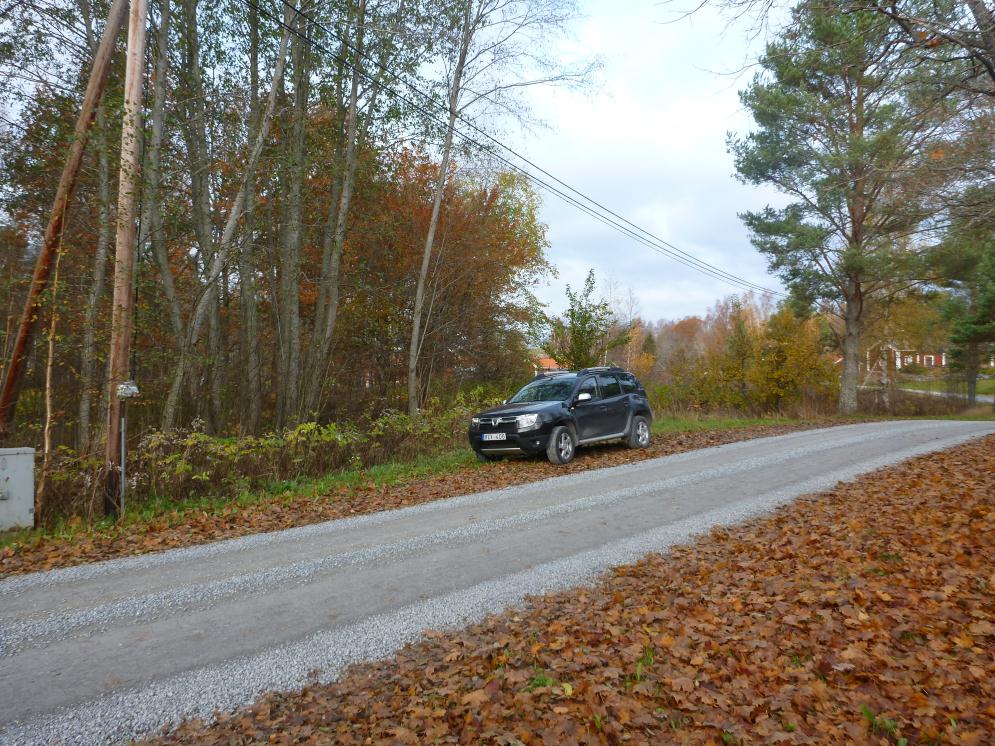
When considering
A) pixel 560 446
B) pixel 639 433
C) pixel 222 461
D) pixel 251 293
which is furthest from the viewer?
pixel 251 293

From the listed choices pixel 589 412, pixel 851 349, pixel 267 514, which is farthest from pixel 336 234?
pixel 851 349

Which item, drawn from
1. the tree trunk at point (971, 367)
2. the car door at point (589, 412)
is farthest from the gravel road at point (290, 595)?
the tree trunk at point (971, 367)

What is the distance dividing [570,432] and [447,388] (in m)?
10.1

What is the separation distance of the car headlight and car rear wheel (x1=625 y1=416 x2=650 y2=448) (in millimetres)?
3134

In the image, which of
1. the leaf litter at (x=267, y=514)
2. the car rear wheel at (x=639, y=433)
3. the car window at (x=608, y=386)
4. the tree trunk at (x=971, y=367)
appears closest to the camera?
the leaf litter at (x=267, y=514)

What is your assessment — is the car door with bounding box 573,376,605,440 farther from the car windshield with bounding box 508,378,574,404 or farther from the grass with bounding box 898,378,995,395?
the grass with bounding box 898,378,995,395

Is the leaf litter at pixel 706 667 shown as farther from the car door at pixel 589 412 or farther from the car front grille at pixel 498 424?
the car door at pixel 589 412

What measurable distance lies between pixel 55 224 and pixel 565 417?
8811 millimetres

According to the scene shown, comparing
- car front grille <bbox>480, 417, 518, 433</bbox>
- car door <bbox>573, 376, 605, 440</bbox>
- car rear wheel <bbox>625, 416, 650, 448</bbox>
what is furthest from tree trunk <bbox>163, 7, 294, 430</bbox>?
car rear wheel <bbox>625, 416, 650, 448</bbox>

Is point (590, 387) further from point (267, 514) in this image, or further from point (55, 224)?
point (55, 224)

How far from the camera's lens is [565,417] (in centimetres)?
1166

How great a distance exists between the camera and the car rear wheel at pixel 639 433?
1351 centimetres

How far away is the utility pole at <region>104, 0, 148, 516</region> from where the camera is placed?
802 cm

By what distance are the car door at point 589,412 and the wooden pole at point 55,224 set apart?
9.03m
